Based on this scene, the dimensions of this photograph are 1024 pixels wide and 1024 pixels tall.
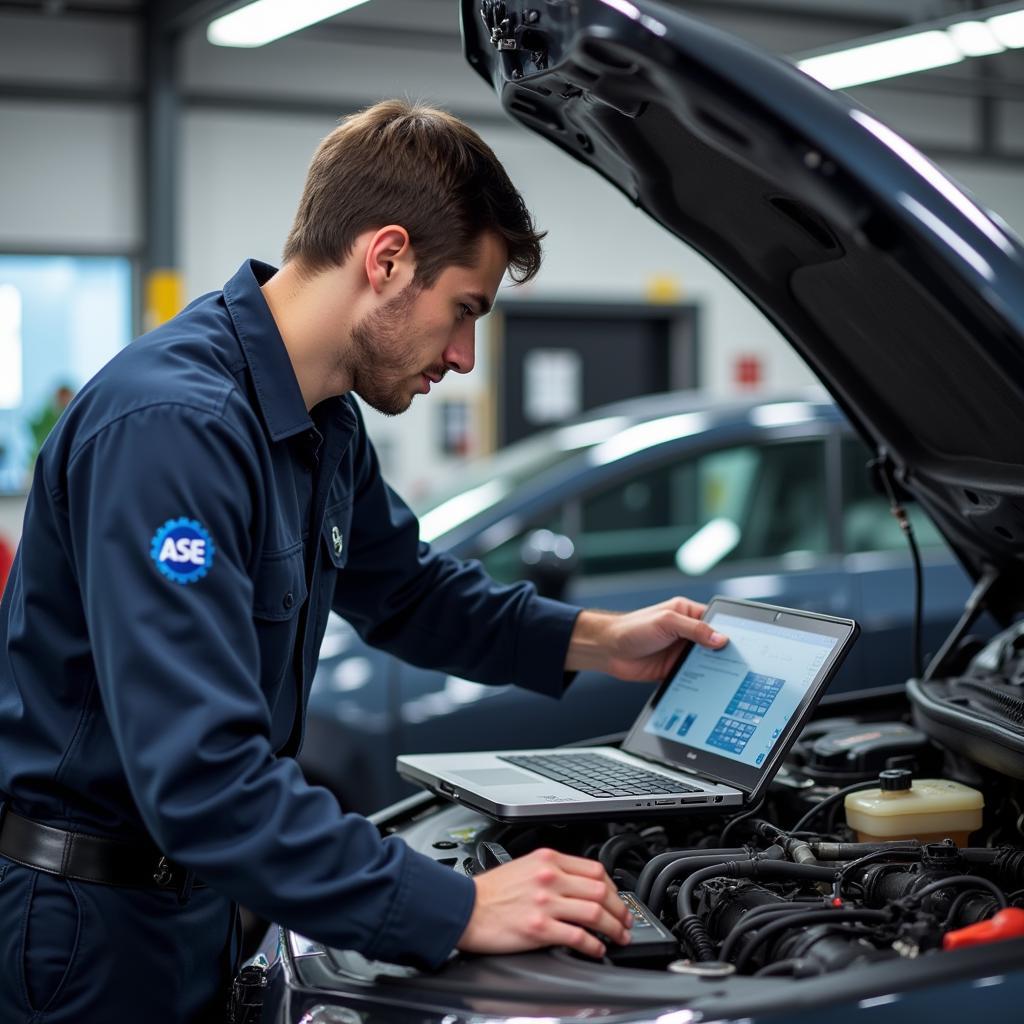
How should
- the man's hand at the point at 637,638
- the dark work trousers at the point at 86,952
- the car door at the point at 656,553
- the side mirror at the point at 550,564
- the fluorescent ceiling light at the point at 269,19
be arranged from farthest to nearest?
the fluorescent ceiling light at the point at 269,19, the car door at the point at 656,553, the side mirror at the point at 550,564, the man's hand at the point at 637,638, the dark work trousers at the point at 86,952

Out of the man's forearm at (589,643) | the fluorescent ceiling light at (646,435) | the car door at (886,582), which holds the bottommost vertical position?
the car door at (886,582)

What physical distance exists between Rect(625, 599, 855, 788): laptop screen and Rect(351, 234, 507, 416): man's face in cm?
61

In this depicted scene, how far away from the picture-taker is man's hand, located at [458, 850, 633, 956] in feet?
4.63

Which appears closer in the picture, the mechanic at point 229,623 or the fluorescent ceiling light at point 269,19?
the mechanic at point 229,623

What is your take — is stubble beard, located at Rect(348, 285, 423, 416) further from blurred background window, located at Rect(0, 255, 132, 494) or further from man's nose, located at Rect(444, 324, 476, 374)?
blurred background window, located at Rect(0, 255, 132, 494)

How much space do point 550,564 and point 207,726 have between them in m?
2.23

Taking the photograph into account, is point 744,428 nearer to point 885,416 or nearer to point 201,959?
point 885,416

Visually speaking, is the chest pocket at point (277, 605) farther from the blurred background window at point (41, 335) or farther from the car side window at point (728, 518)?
the blurred background window at point (41, 335)

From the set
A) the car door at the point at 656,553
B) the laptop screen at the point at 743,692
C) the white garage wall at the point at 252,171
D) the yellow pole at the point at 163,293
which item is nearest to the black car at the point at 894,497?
the laptop screen at the point at 743,692

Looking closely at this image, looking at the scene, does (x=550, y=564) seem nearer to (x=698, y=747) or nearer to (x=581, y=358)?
(x=698, y=747)

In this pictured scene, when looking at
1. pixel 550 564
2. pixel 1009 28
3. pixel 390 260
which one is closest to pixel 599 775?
pixel 390 260

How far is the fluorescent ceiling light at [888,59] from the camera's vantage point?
6191mm

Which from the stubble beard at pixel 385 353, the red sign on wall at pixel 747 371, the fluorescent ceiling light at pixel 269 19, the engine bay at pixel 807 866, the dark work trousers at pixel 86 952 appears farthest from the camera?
the red sign on wall at pixel 747 371

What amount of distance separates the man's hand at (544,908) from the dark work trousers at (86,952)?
45cm
